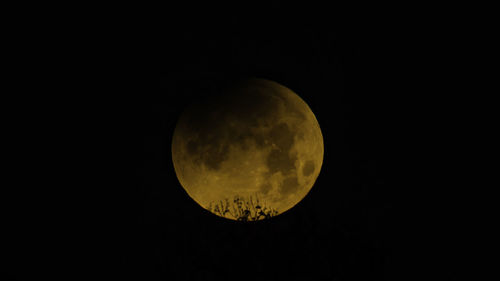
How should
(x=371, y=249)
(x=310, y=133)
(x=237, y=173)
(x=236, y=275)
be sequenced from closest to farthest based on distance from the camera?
(x=236, y=275)
(x=371, y=249)
(x=237, y=173)
(x=310, y=133)

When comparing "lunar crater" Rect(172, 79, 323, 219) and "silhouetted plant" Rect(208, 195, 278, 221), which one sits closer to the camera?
"silhouetted plant" Rect(208, 195, 278, 221)

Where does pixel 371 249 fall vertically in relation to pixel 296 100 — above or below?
below

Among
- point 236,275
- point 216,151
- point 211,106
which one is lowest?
point 236,275

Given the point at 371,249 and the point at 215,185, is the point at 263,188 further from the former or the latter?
the point at 371,249

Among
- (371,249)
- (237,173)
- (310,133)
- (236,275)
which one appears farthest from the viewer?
(310,133)

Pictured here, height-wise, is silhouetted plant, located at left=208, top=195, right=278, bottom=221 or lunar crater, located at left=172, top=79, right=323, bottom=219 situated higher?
lunar crater, located at left=172, top=79, right=323, bottom=219

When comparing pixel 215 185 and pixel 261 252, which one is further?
pixel 215 185

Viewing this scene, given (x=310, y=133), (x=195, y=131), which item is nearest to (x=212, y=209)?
(x=195, y=131)

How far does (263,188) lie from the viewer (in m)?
14.6

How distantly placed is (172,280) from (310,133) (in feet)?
19.0

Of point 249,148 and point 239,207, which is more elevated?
point 249,148

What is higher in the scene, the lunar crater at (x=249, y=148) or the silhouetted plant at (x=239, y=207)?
the lunar crater at (x=249, y=148)

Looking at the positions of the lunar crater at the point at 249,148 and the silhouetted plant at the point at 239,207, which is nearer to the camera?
the silhouetted plant at the point at 239,207

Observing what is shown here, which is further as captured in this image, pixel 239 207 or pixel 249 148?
pixel 249 148
